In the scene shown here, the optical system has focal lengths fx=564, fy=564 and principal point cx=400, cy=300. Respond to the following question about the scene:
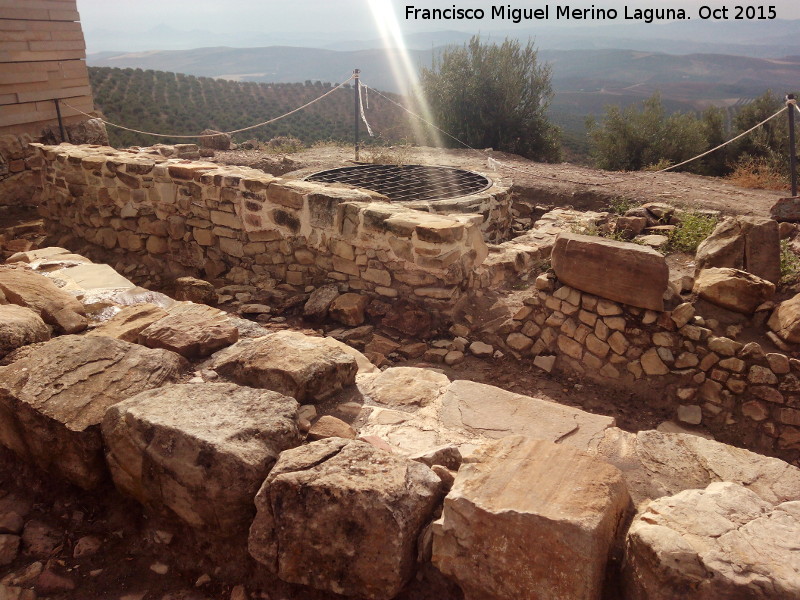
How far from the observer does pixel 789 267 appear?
4.13m

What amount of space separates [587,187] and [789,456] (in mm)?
4914

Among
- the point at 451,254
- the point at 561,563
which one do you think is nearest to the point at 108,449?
the point at 561,563

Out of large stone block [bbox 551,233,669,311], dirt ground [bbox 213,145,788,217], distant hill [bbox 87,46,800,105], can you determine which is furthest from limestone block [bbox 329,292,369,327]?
distant hill [bbox 87,46,800,105]

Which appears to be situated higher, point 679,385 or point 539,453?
point 539,453

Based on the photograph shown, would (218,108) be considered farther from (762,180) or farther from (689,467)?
(689,467)

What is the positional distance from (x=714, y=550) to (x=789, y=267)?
11.7ft

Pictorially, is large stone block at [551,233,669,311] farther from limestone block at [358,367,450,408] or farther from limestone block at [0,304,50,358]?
limestone block at [0,304,50,358]

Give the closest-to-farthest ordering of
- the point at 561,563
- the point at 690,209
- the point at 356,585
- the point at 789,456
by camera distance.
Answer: the point at 561,563, the point at 356,585, the point at 789,456, the point at 690,209

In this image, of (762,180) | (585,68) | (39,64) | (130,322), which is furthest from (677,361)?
(585,68)

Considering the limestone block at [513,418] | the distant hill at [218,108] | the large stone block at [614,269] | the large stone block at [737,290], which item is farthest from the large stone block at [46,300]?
the distant hill at [218,108]

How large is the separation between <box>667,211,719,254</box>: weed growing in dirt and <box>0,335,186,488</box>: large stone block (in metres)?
4.45

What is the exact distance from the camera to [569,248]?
13.6ft

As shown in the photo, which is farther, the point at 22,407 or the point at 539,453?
the point at 22,407

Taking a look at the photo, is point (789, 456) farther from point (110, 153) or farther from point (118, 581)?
point (110, 153)
